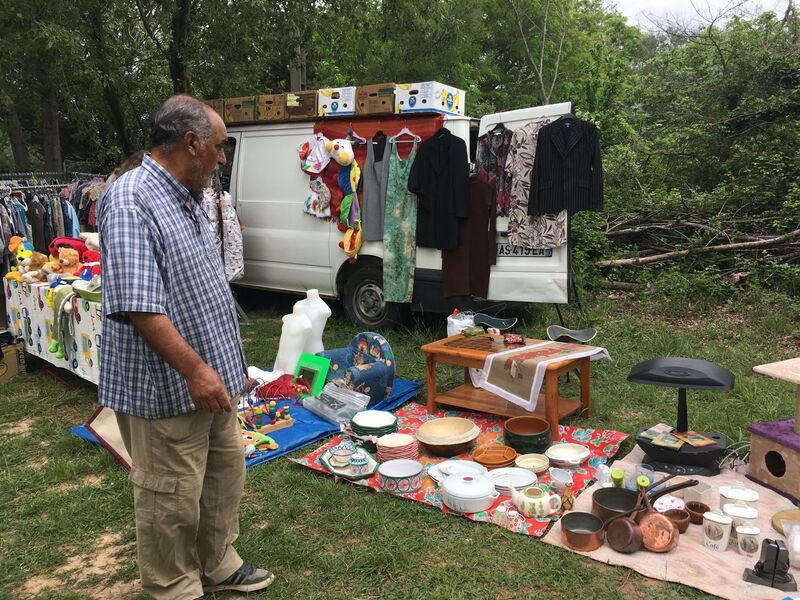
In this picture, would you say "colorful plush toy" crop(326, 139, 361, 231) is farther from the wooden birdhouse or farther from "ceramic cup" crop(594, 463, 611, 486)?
the wooden birdhouse

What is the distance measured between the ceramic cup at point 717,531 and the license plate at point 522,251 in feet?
9.98

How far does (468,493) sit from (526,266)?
9.32 feet

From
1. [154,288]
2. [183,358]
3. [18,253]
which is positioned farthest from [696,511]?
[18,253]

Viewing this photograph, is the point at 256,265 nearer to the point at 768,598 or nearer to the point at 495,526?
the point at 495,526

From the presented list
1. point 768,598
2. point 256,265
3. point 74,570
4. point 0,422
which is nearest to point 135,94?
point 256,265

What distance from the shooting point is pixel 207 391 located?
6.71 ft

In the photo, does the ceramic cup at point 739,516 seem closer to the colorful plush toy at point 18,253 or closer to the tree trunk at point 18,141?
the colorful plush toy at point 18,253

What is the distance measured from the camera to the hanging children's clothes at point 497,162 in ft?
18.7

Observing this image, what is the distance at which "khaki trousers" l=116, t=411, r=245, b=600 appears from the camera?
2.17 meters

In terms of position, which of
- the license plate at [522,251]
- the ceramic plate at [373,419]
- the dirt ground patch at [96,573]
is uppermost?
the license plate at [522,251]

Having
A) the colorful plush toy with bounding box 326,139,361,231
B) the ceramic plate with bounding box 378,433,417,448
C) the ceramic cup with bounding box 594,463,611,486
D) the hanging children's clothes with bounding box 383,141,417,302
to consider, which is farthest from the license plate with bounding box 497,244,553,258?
the ceramic cup with bounding box 594,463,611,486

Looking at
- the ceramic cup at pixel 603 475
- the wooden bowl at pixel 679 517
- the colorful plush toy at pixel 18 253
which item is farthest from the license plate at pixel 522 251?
the colorful plush toy at pixel 18 253

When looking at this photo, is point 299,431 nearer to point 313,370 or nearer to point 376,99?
point 313,370

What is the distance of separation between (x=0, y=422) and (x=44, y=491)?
4.68 ft
